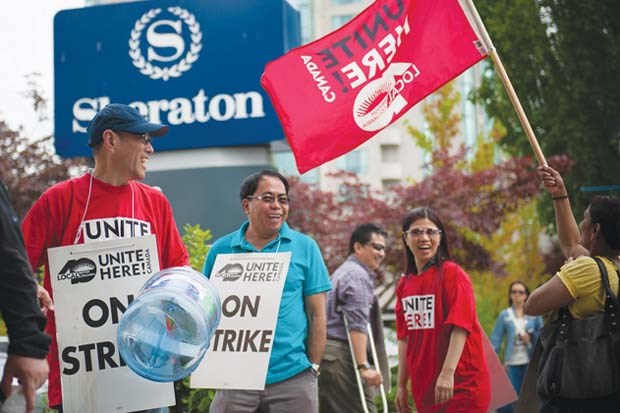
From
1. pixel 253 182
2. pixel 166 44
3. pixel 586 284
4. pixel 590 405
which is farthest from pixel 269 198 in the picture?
pixel 166 44

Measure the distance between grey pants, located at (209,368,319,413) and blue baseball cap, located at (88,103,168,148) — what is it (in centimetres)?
164

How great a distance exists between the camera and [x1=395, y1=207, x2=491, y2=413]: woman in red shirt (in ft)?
23.4

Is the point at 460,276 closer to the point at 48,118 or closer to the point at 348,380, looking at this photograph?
the point at 348,380

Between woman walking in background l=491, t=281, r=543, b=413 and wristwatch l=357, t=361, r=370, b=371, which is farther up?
wristwatch l=357, t=361, r=370, b=371

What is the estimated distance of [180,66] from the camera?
41.1 feet

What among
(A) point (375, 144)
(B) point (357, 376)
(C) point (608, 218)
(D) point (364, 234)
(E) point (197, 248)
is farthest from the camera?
(A) point (375, 144)

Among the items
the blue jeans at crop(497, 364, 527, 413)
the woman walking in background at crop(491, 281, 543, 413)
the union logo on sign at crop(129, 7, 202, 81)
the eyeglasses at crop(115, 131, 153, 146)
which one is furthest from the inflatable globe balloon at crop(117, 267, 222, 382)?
the blue jeans at crop(497, 364, 527, 413)

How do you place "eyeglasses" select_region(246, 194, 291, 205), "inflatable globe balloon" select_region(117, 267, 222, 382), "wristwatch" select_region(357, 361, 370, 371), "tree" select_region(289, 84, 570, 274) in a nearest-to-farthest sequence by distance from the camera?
"inflatable globe balloon" select_region(117, 267, 222, 382) < "eyeglasses" select_region(246, 194, 291, 205) < "wristwatch" select_region(357, 361, 370, 371) < "tree" select_region(289, 84, 570, 274)

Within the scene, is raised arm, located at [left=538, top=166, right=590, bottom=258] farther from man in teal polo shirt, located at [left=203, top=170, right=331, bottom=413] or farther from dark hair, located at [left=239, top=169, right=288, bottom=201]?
dark hair, located at [left=239, top=169, right=288, bottom=201]

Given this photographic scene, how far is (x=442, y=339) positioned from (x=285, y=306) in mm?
1371

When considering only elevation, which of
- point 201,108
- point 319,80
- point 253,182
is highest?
point 201,108

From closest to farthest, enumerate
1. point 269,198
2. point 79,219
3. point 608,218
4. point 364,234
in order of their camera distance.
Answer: point 79,219, point 608,218, point 269,198, point 364,234

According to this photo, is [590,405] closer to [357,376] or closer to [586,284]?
[586,284]

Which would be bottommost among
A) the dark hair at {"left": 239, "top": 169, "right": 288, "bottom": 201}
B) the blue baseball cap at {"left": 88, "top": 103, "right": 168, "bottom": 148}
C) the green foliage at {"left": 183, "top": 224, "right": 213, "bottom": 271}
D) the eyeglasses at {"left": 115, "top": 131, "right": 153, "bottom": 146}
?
the green foliage at {"left": 183, "top": 224, "right": 213, "bottom": 271}
